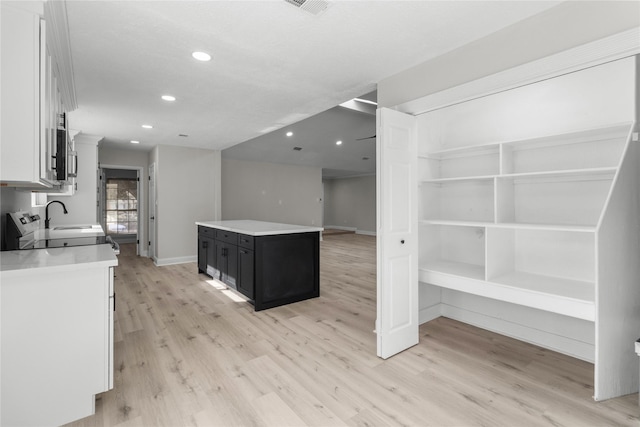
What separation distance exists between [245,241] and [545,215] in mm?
3059

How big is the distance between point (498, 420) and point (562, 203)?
1.79 meters

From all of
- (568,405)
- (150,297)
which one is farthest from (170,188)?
(568,405)

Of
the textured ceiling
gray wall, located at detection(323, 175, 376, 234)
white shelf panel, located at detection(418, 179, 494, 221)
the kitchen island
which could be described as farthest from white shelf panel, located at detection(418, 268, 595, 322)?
gray wall, located at detection(323, 175, 376, 234)

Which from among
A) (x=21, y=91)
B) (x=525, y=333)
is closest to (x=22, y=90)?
(x=21, y=91)

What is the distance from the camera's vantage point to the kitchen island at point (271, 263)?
11.8 feet

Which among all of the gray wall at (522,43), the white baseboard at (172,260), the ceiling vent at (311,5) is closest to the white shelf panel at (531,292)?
the gray wall at (522,43)

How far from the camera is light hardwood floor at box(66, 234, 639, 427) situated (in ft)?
5.98

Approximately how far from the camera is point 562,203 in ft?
8.46

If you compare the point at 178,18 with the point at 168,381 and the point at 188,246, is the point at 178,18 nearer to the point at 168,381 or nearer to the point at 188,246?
the point at 168,381

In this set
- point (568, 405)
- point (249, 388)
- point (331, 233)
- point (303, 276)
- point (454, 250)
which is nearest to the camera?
point (568, 405)

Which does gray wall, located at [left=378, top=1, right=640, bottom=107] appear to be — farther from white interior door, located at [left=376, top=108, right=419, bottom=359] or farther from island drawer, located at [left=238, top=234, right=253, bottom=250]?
island drawer, located at [left=238, top=234, right=253, bottom=250]

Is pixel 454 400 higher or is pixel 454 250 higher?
pixel 454 250

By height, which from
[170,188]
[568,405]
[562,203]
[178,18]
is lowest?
[568,405]

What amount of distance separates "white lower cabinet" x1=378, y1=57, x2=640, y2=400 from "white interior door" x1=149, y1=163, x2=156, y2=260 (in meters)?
5.58
